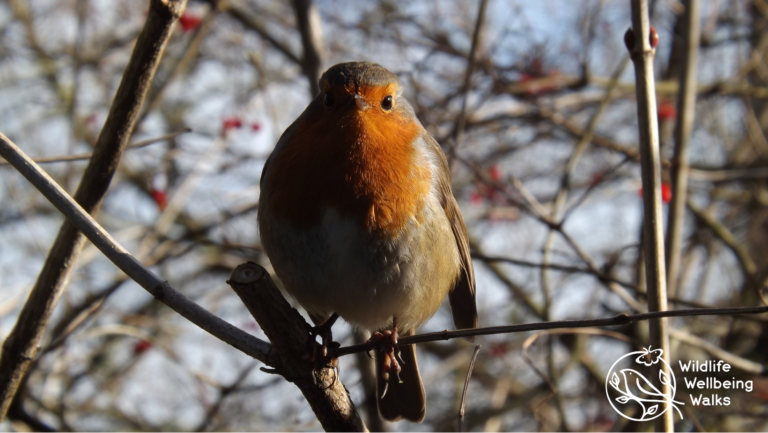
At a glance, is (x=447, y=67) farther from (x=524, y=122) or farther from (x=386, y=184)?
(x=386, y=184)

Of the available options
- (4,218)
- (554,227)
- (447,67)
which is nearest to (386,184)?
(554,227)

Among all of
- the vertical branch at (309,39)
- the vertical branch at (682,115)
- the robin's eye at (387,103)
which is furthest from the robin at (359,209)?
the vertical branch at (309,39)

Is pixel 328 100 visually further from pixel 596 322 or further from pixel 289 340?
pixel 596 322

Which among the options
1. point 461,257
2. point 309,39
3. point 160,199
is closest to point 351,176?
point 461,257

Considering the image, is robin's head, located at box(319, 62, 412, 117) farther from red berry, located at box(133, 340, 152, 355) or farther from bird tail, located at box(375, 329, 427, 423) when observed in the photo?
red berry, located at box(133, 340, 152, 355)

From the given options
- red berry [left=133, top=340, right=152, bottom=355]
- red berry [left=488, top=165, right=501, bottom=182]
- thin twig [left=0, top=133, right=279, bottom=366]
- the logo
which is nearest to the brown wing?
the logo

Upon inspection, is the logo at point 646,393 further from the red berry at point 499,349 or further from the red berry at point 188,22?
the red berry at point 188,22
